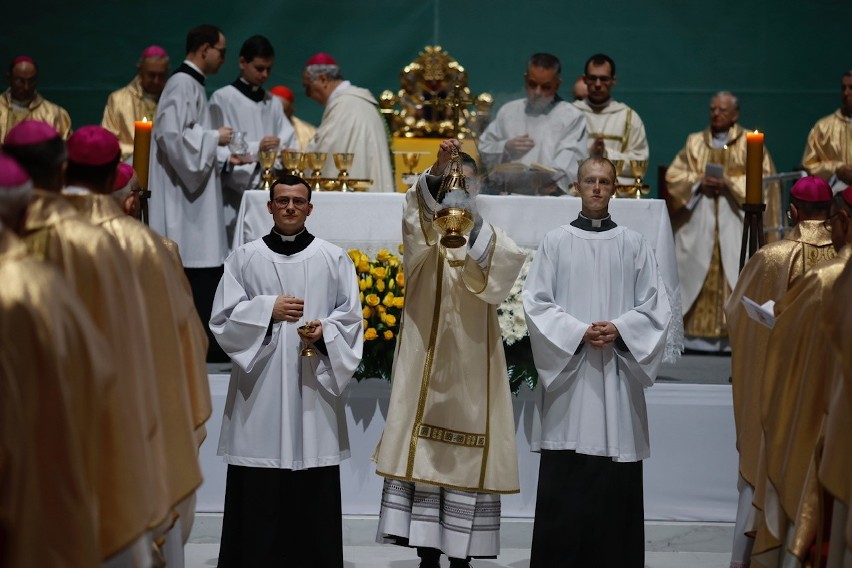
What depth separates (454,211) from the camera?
17.3ft

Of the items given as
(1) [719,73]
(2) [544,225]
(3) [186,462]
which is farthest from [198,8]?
(3) [186,462]

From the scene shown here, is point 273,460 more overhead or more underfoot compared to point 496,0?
more underfoot

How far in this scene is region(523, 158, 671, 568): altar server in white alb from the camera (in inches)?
229

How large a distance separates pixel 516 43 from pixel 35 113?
4.48m

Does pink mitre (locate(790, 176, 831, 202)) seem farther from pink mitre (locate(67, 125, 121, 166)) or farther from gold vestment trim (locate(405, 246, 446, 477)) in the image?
pink mitre (locate(67, 125, 121, 166))

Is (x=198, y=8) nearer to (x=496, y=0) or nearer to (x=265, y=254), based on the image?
(x=496, y=0)

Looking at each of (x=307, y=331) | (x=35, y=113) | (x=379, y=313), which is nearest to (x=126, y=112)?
(x=35, y=113)

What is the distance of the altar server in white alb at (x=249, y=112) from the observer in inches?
357

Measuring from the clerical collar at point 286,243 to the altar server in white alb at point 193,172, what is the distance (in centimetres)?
285

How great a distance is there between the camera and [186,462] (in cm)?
453

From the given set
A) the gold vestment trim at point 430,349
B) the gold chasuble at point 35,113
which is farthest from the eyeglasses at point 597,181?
the gold chasuble at point 35,113

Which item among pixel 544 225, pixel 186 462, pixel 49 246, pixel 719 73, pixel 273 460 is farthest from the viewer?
pixel 719 73

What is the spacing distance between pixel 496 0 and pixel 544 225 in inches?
206

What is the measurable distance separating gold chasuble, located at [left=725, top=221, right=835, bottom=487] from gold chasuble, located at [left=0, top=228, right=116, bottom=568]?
333cm
